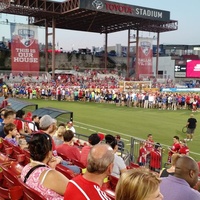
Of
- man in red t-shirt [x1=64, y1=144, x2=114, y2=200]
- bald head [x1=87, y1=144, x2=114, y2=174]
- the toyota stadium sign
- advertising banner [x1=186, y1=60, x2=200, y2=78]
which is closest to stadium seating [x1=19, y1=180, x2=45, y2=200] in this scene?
man in red t-shirt [x1=64, y1=144, x2=114, y2=200]

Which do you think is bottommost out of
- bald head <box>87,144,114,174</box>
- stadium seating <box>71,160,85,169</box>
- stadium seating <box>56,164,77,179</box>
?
stadium seating <box>71,160,85,169</box>

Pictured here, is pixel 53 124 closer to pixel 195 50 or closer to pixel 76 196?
pixel 76 196

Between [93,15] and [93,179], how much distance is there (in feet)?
163

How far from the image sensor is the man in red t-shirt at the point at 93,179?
8.45 feet

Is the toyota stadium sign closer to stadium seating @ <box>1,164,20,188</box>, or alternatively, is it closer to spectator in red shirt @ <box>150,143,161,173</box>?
spectator in red shirt @ <box>150,143,161,173</box>

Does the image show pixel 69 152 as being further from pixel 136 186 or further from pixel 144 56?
pixel 144 56

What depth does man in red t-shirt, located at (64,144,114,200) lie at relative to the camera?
2.58 metres

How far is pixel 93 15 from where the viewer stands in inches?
1973

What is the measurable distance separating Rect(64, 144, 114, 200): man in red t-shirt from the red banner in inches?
2030

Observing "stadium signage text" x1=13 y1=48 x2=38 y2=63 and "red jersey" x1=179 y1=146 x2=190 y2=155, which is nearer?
"red jersey" x1=179 y1=146 x2=190 y2=155

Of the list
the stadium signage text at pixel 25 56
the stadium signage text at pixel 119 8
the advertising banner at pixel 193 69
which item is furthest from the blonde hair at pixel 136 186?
the advertising banner at pixel 193 69

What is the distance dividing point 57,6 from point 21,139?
142ft

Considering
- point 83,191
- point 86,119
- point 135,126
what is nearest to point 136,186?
point 83,191

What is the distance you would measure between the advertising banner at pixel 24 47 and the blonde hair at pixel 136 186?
119 ft
